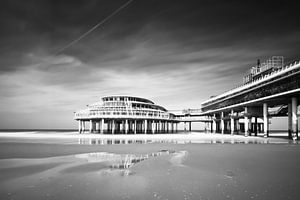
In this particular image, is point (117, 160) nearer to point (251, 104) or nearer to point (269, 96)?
point (269, 96)

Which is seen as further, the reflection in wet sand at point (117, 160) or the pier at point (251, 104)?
the pier at point (251, 104)

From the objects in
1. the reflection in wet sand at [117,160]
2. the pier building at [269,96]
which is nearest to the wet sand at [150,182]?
the reflection in wet sand at [117,160]

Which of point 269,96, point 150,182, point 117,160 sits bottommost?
point 117,160

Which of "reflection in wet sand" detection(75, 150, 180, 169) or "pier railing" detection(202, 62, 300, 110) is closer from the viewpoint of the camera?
"reflection in wet sand" detection(75, 150, 180, 169)

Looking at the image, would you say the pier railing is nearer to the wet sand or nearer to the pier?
the pier

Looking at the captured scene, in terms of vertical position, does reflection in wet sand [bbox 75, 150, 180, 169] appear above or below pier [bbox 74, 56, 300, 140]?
below

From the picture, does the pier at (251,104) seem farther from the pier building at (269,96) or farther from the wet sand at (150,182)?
the wet sand at (150,182)

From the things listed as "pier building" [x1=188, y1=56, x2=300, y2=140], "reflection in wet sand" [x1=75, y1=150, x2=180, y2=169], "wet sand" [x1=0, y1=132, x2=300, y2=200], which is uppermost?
"pier building" [x1=188, y1=56, x2=300, y2=140]

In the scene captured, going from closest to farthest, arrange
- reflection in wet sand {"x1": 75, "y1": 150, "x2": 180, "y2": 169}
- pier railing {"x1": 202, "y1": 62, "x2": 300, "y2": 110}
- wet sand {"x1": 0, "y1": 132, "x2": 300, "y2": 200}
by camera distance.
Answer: wet sand {"x1": 0, "y1": 132, "x2": 300, "y2": 200} < reflection in wet sand {"x1": 75, "y1": 150, "x2": 180, "y2": 169} < pier railing {"x1": 202, "y1": 62, "x2": 300, "y2": 110}

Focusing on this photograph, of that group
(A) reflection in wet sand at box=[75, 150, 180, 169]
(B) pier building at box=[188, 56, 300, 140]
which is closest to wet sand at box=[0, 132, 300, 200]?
(A) reflection in wet sand at box=[75, 150, 180, 169]

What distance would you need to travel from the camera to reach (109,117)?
6022 centimetres

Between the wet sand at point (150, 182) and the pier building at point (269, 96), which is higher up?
the pier building at point (269, 96)

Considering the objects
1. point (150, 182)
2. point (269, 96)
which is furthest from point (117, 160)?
point (269, 96)

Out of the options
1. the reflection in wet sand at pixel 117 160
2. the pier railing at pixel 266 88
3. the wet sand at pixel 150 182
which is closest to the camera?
the wet sand at pixel 150 182
